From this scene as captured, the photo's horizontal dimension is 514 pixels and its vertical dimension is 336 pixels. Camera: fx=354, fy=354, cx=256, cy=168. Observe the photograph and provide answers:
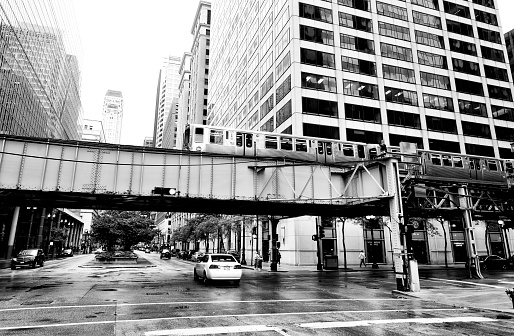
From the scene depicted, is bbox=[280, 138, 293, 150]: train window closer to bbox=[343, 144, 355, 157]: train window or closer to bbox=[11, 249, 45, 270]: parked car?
bbox=[343, 144, 355, 157]: train window

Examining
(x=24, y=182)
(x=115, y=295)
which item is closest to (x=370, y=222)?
(x=115, y=295)

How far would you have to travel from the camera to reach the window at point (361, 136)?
45.4 metres

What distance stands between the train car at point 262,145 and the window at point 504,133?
141 ft

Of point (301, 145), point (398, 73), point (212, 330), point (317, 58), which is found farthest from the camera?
point (398, 73)

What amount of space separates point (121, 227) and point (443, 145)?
172ft

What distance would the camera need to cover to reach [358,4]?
51.3 m

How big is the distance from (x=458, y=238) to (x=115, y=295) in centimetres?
4738

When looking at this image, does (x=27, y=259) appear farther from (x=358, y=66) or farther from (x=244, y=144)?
(x=358, y=66)

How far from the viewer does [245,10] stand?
70562 mm

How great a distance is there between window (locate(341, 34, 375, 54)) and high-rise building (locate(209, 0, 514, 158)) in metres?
0.15

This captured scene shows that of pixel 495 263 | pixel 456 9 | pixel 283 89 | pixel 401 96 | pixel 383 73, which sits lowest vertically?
pixel 495 263

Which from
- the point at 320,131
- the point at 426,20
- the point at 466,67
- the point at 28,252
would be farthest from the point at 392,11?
the point at 28,252

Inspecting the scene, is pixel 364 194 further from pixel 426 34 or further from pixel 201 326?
pixel 426 34

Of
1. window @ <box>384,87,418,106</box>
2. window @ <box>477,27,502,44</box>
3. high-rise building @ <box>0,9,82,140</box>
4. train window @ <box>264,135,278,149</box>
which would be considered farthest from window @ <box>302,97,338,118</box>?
high-rise building @ <box>0,9,82,140</box>
